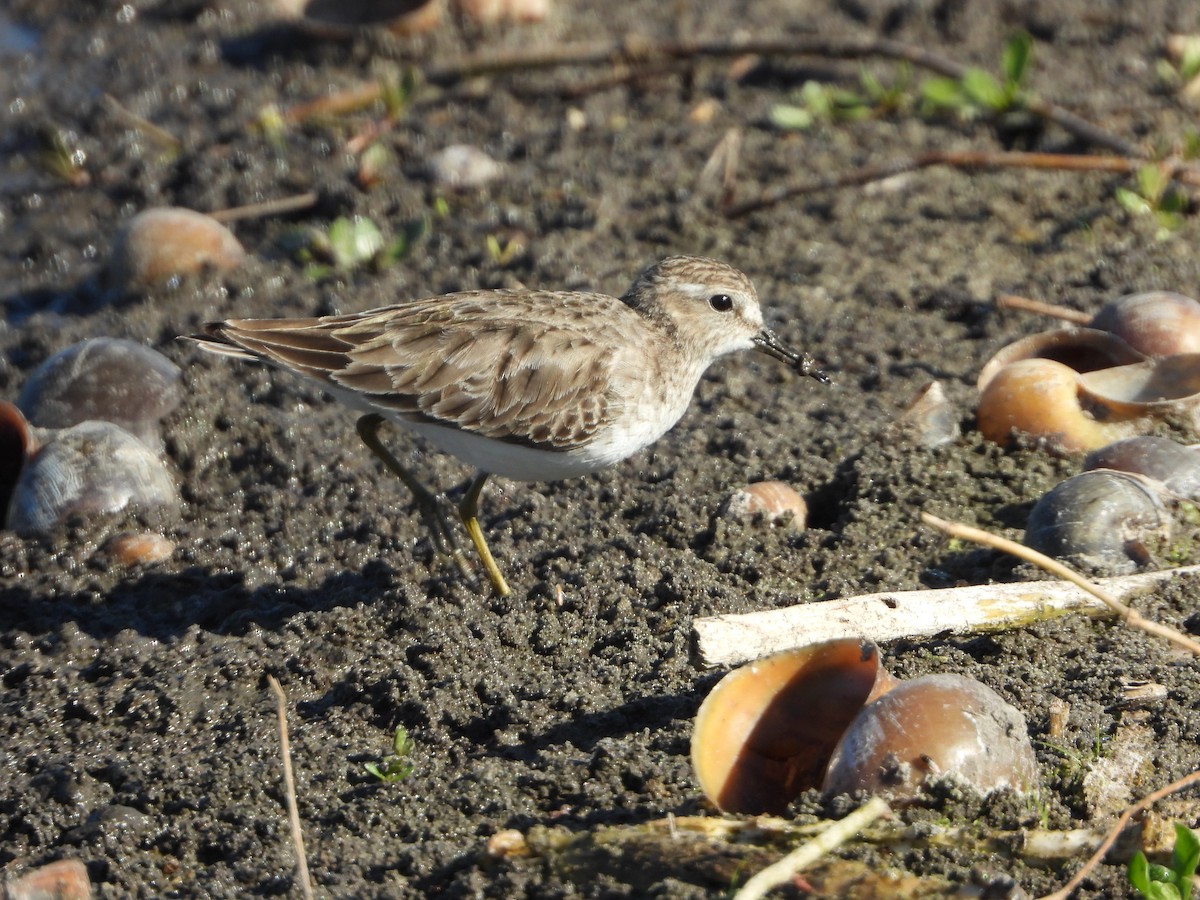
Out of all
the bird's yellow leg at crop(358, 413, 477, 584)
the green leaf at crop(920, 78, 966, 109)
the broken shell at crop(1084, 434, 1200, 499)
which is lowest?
the bird's yellow leg at crop(358, 413, 477, 584)

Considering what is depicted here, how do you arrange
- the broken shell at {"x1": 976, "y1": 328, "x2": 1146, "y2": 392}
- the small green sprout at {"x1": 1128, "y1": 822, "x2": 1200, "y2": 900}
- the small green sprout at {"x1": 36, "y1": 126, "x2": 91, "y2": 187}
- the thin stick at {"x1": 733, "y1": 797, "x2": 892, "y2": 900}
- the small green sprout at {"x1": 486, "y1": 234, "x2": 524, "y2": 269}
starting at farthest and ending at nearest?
1. the small green sprout at {"x1": 36, "y1": 126, "x2": 91, "y2": 187}
2. the small green sprout at {"x1": 486, "y1": 234, "x2": 524, "y2": 269}
3. the broken shell at {"x1": 976, "y1": 328, "x2": 1146, "y2": 392}
4. the small green sprout at {"x1": 1128, "y1": 822, "x2": 1200, "y2": 900}
5. the thin stick at {"x1": 733, "y1": 797, "x2": 892, "y2": 900}

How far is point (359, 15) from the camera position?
1035 centimetres

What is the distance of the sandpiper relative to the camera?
5594mm

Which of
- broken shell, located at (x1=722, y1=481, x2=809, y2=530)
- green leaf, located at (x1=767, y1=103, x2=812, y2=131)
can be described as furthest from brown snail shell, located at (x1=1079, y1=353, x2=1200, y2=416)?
green leaf, located at (x1=767, y1=103, x2=812, y2=131)

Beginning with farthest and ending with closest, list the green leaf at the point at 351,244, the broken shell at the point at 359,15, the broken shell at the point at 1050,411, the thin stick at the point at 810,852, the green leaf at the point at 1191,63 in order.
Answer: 1. the broken shell at the point at 359,15
2. the green leaf at the point at 1191,63
3. the green leaf at the point at 351,244
4. the broken shell at the point at 1050,411
5. the thin stick at the point at 810,852

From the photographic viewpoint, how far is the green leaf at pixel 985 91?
8359mm

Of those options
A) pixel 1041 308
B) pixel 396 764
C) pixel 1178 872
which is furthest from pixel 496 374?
pixel 1178 872

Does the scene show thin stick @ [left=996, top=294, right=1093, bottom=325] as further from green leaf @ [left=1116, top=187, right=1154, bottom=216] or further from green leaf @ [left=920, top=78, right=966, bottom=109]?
green leaf @ [left=920, top=78, right=966, bottom=109]

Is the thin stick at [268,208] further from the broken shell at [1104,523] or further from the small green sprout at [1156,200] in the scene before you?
the broken shell at [1104,523]

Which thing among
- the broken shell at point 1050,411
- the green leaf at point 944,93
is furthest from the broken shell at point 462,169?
the broken shell at point 1050,411

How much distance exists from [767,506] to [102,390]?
2.99 m

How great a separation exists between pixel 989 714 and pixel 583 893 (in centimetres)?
119

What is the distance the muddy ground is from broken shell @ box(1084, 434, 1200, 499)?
470 mm

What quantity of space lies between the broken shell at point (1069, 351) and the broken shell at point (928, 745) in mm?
2537
